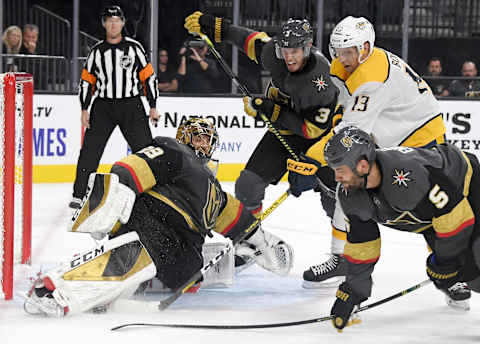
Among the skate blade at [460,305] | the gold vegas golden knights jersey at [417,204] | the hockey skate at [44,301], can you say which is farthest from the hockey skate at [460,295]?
the hockey skate at [44,301]

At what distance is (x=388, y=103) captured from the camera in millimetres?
3016

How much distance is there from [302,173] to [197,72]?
3.88 meters

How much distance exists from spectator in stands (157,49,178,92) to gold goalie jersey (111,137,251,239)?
3791 mm

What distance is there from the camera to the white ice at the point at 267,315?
253 centimetres

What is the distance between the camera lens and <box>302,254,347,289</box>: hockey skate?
327cm

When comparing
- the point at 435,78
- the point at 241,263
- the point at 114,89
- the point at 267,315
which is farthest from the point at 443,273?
the point at 435,78

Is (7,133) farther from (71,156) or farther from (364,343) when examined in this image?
(71,156)

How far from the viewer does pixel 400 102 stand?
3070 mm

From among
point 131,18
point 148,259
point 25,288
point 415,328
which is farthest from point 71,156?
point 415,328

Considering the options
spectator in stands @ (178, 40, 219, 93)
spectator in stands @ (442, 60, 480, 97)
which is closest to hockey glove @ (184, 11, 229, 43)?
spectator in stands @ (178, 40, 219, 93)

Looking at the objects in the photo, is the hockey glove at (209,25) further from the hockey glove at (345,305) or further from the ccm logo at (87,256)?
the hockey glove at (345,305)

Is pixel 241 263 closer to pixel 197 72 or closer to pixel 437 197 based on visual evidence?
pixel 437 197

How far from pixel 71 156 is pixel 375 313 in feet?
11.6

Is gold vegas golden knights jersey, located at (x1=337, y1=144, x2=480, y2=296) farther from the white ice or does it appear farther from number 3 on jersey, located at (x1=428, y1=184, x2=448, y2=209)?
the white ice
